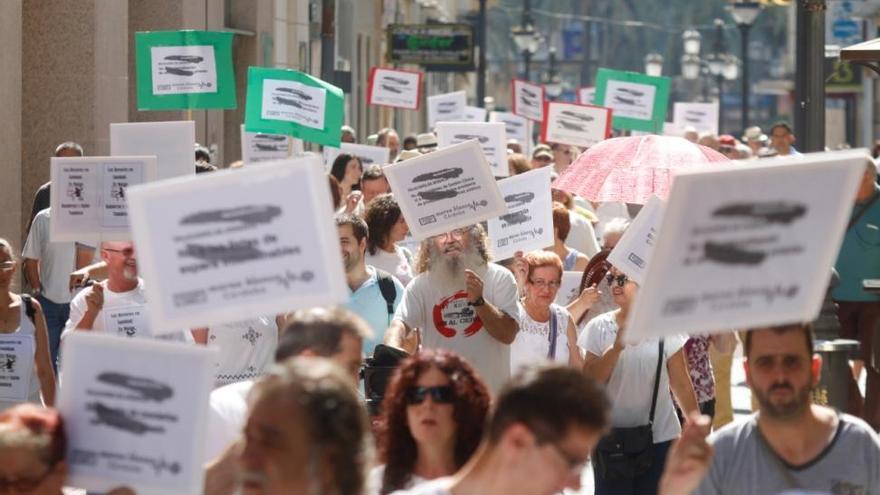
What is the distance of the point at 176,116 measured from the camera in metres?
21.2

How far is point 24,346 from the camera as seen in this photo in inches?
368

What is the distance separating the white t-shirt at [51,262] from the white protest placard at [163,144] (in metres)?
1.44

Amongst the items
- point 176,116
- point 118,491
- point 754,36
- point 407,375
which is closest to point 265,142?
point 176,116

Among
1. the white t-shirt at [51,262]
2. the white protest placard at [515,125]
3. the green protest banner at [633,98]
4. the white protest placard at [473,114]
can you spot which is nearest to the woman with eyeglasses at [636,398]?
the white t-shirt at [51,262]

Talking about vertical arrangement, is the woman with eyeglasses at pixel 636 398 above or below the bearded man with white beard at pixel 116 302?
below

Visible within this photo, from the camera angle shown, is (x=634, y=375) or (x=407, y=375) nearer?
(x=407, y=375)

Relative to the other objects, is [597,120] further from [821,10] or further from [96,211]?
[96,211]

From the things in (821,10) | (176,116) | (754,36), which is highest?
(821,10)

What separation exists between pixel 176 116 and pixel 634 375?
12.9 metres

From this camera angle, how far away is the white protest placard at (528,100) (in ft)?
89.5

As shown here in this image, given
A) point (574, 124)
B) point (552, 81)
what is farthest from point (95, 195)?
point (552, 81)

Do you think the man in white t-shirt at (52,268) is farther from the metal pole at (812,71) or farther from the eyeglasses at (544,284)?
the metal pole at (812,71)

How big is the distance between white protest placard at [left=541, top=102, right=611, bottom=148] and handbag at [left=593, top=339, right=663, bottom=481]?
12.3m

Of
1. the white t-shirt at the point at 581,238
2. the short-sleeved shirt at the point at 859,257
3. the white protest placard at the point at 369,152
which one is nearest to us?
the short-sleeved shirt at the point at 859,257
